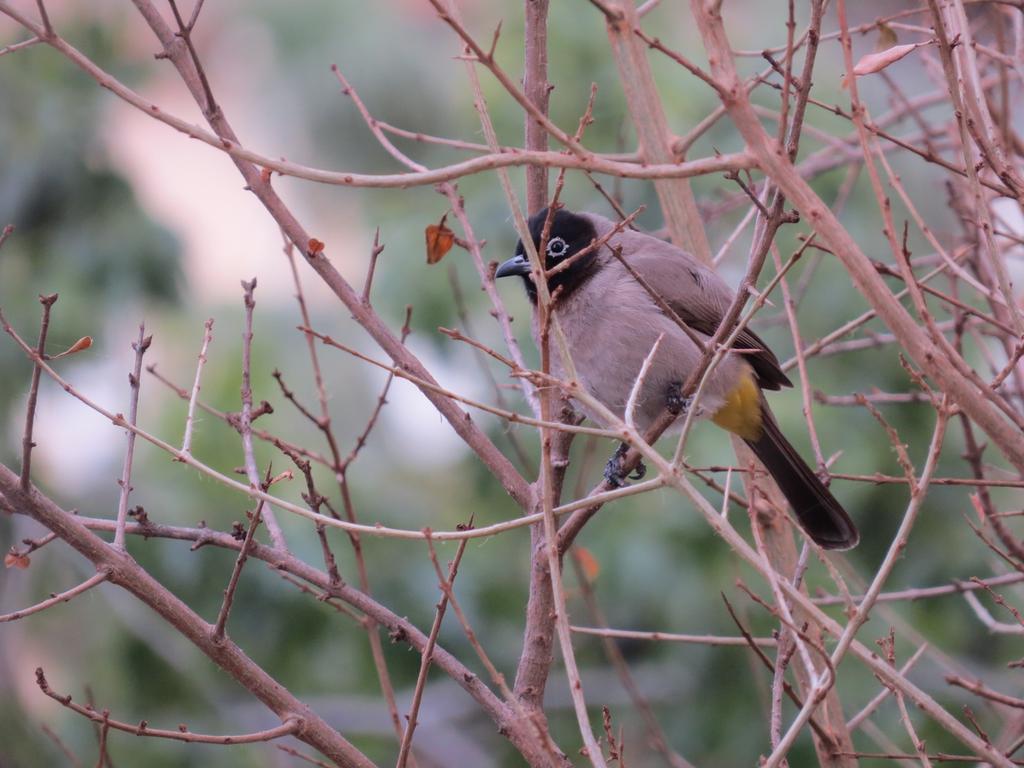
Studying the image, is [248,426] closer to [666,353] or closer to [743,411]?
[666,353]

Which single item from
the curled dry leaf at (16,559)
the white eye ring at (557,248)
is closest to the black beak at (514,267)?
the white eye ring at (557,248)

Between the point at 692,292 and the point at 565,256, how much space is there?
0.46 metres

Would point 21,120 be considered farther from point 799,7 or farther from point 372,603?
point 799,7

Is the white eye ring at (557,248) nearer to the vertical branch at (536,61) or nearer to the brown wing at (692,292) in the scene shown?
the brown wing at (692,292)

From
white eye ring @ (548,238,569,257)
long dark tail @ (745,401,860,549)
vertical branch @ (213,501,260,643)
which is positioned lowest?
vertical branch @ (213,501,260,643)

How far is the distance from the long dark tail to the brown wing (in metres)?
0.19

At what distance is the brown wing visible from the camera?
144 inches

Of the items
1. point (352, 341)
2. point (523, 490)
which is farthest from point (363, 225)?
point (523, 490)

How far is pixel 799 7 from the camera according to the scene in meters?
7.14

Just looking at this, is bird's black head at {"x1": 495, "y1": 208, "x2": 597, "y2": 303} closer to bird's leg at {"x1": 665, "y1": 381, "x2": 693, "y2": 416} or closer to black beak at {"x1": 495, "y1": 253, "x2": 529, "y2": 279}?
black beak at {"x1": 495, "y1": 253, "x2": 529, "y2": 279}

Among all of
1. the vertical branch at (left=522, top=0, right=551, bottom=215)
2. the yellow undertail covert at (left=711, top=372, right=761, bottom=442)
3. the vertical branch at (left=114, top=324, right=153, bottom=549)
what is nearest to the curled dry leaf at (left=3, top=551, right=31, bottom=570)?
the vertical branch at (left=114, top=324, right=153, bottom=549)

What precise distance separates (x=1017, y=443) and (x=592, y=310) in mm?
1964

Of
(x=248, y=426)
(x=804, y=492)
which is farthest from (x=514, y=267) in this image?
(x=248, y=426)

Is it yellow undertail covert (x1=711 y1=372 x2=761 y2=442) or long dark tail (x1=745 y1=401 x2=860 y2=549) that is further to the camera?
yellow undertail covert (x1=711 y1=372 x2=761 y2=442)
